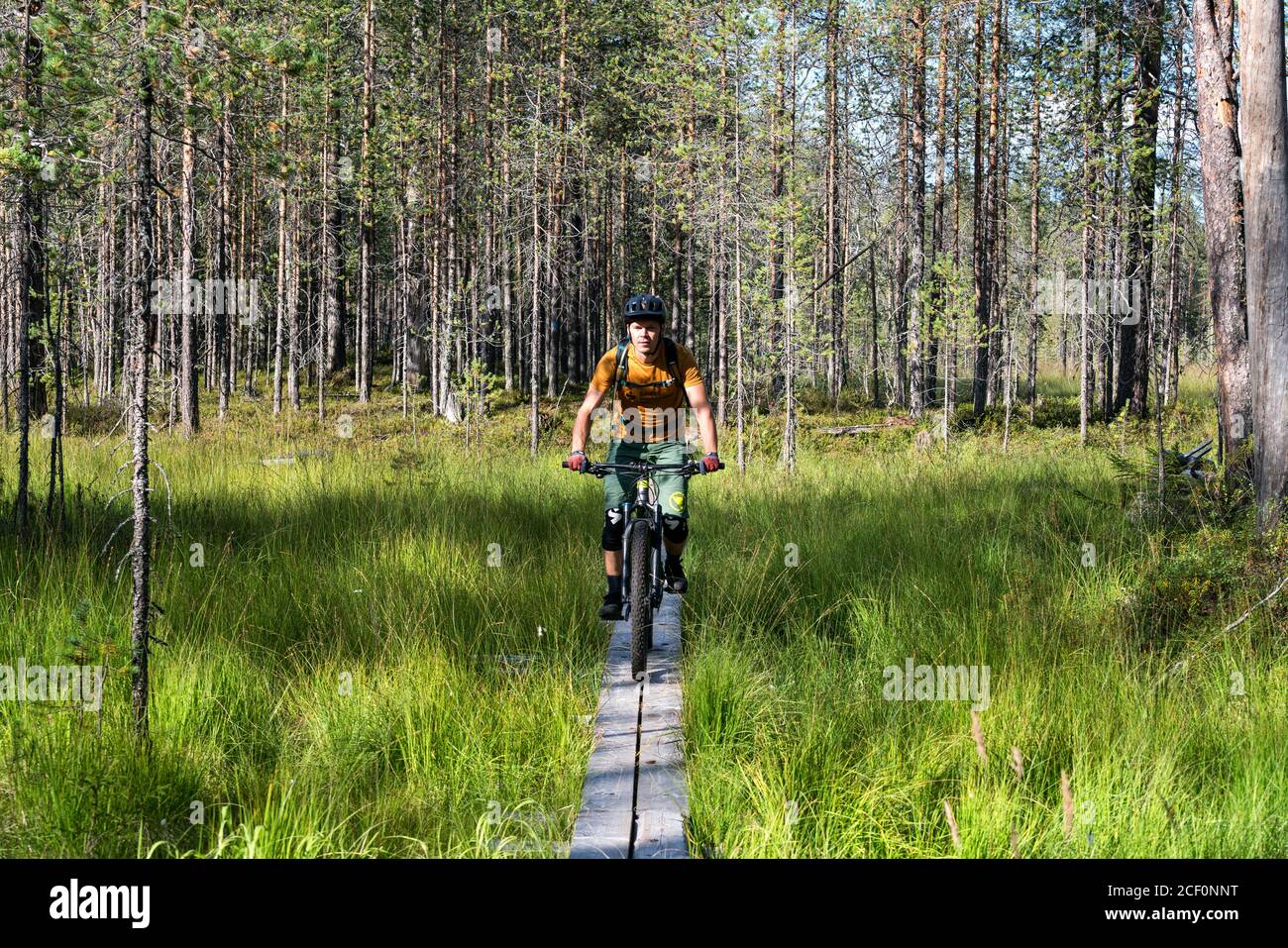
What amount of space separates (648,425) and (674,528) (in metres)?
0.83

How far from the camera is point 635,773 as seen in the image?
4293 millimetres

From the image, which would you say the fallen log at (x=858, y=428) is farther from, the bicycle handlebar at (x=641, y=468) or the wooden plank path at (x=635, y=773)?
the wooden plank path at (x=635, y=773)

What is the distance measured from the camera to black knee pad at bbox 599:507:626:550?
20.9 ft

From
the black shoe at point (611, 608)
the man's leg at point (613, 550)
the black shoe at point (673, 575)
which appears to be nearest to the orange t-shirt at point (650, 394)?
the man's leg at point (613, 550)

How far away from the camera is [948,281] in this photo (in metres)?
21.2

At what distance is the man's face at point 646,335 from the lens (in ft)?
21.2

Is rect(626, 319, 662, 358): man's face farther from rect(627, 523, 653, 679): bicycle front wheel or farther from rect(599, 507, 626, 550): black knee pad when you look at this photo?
rect(627, 523, 653, 679): bicycle front wheel

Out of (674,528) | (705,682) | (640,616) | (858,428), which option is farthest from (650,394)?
(858,428)

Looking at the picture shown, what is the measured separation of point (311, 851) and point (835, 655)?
325 cm

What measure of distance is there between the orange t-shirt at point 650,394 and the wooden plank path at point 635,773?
5.43 ft

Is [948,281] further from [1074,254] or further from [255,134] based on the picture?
[255,134]

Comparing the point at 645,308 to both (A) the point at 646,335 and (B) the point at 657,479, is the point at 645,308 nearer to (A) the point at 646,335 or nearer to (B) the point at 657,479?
(A) the point at 646,335

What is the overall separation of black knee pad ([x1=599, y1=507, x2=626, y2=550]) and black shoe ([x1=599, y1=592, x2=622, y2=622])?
33 cm

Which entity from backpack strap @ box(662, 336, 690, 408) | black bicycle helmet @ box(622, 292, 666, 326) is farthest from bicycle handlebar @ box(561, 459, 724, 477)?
black bicycle helmet @ box(622, 292, 666, 326)
